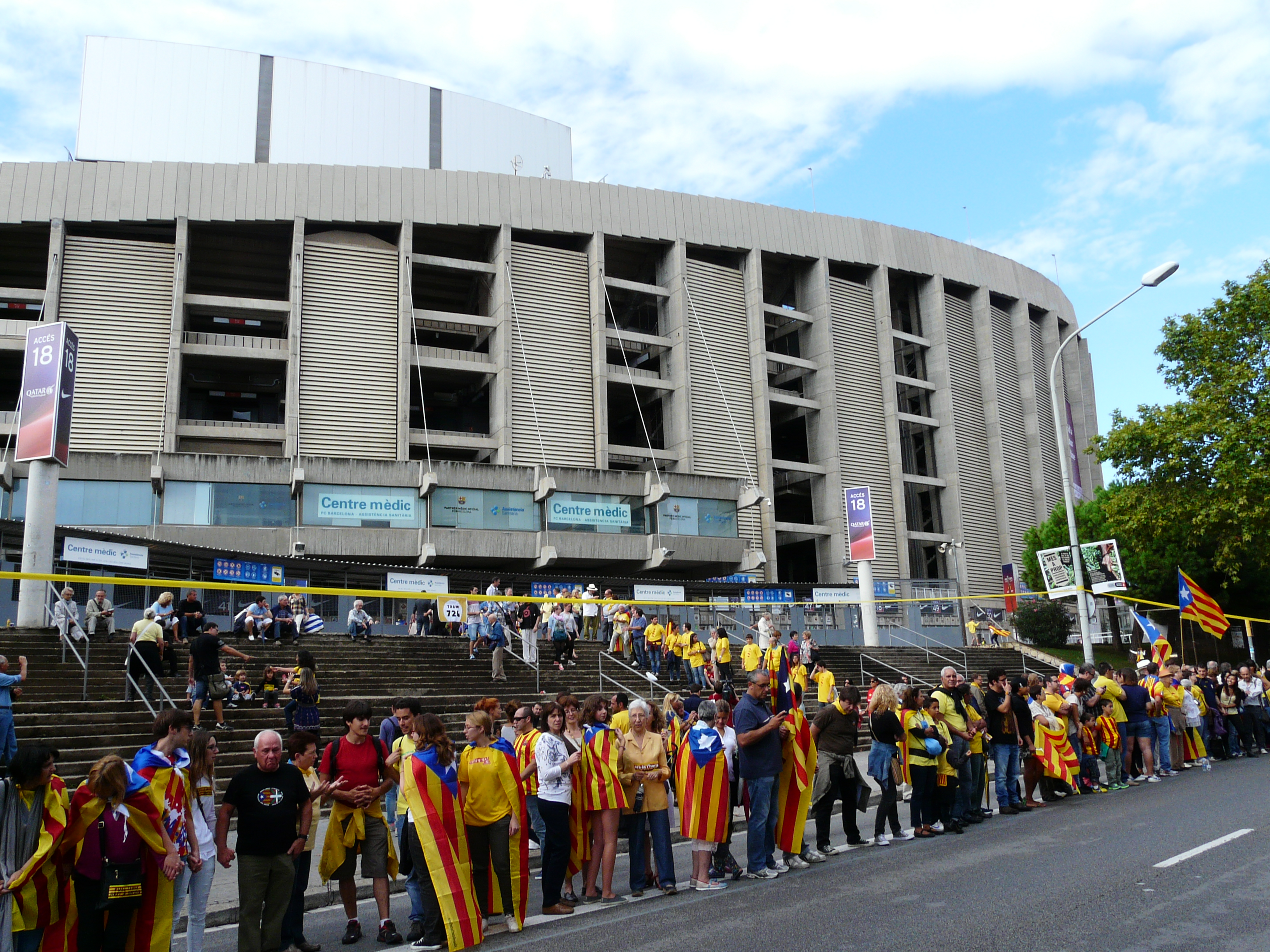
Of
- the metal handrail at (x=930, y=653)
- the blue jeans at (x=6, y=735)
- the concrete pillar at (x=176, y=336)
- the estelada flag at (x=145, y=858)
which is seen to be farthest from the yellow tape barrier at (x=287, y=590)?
the concrete pillar at (x=176, y=336)

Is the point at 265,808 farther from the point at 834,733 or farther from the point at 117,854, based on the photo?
the point at 834,733

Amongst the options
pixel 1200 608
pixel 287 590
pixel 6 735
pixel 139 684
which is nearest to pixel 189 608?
pixel 287 590

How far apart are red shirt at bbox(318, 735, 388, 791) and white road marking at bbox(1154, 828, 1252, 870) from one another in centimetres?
615

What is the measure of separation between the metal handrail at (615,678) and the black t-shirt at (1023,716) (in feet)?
30.5

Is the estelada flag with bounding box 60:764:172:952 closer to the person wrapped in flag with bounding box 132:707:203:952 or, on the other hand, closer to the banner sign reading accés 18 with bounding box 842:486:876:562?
the person wrapped in flag with bounding box 132:707:203:952

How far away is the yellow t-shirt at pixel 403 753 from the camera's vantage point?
291 inches

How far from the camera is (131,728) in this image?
14.4m

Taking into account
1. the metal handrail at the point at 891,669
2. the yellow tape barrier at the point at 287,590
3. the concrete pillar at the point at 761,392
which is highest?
the concrete pillar at the point at 761,392

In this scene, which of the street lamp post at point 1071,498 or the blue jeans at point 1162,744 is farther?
the street lamp post at point 1071,498

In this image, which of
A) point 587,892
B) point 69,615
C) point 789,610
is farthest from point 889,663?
point 587,892

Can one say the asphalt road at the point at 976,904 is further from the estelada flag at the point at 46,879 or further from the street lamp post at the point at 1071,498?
the street lamp post at the point at 1071,498

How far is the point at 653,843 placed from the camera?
846cm

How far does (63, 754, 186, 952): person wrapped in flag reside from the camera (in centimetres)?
579

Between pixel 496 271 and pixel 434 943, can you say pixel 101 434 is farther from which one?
pixel 434 943
